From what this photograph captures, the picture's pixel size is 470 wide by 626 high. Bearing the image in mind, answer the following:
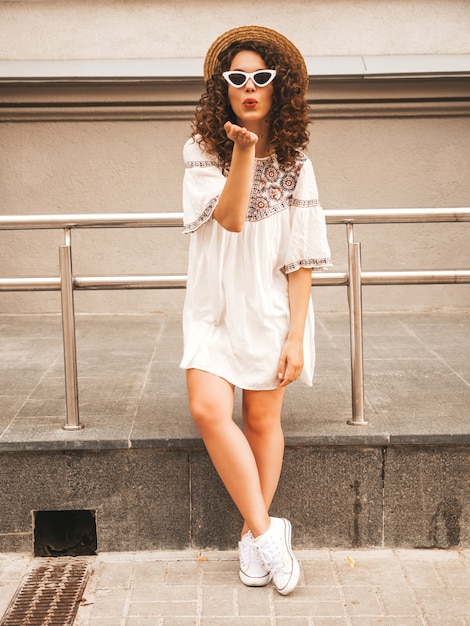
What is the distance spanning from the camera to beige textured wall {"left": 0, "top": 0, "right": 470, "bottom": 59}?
5.80m

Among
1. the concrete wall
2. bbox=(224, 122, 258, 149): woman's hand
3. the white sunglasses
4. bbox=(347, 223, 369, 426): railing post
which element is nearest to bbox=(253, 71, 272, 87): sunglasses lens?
the white sunglasses

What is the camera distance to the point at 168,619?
2648 mm

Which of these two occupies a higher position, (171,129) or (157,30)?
(157,30)

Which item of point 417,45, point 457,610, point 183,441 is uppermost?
point 417,45

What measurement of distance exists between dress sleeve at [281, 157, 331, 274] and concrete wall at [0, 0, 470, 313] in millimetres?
3069

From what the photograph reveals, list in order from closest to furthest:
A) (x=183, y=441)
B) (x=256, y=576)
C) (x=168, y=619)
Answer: (x=168, y=619)
(x=256, y=576)
(x=183, y=441)

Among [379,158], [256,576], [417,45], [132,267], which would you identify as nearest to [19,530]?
Result: [256,576]

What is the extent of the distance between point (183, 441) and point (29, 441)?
0.59 metres

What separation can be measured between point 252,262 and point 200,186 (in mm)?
312

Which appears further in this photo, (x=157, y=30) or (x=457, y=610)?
(x=157, y=30)

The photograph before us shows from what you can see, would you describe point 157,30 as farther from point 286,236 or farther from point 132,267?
point 286,236

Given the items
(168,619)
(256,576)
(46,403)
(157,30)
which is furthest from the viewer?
(157,30)

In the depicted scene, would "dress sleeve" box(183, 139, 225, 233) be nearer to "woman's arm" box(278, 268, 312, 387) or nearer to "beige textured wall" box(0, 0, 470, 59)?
"woman's arm" box(278, 268, 312, 387)

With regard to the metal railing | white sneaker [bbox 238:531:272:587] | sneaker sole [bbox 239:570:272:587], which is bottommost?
sneaker sole [bbox 239:570:272:587]
